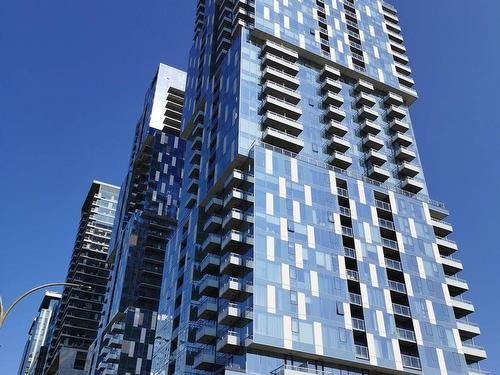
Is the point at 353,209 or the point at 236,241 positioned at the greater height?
the point at 353,209

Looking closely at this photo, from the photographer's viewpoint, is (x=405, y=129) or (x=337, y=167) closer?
(x=337, y=167)

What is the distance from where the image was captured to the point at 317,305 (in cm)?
6494

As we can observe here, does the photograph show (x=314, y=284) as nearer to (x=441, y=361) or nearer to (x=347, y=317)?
(x=347, y=317)

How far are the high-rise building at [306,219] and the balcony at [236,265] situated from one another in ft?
0.66

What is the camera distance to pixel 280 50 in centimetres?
9050

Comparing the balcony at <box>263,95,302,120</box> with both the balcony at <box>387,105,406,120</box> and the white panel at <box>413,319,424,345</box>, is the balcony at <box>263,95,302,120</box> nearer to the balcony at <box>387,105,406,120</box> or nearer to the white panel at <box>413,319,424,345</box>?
the balcony at <box>387,105,406,120</box>

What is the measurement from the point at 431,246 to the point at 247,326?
109 ft

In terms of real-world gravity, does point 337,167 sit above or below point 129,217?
below

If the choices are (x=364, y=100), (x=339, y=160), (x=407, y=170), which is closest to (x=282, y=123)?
(x=339, y=160)

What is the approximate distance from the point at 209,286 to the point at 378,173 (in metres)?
A: 32.7

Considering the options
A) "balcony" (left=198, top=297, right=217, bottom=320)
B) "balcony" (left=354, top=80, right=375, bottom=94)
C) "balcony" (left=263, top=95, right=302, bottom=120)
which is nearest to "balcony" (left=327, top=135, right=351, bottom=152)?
"balcony" (left=263, top=95, right=302, bottom=120)

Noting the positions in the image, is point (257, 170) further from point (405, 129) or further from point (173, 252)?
point (405, 129)

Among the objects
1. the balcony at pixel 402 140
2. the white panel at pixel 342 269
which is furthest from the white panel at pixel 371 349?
the balcony at pixel 402 140

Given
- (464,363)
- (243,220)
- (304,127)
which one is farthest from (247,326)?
(304,127)
